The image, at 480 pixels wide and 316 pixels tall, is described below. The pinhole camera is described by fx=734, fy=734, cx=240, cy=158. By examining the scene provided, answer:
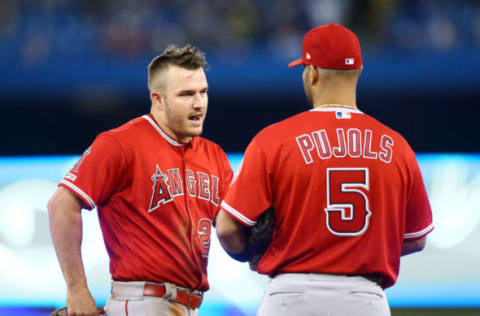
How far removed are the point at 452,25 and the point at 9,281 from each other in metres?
6.18

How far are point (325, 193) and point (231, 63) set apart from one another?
21.5 ft

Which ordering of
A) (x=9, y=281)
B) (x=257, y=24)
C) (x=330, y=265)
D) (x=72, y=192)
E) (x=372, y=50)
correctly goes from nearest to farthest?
1. (x=330, y=265)
2. (x=72, y=192)
3. (x=9, y=281)
4. (x=372, y=50)
5. (x=257, y=24)

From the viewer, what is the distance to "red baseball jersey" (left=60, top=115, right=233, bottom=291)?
10.6 feet

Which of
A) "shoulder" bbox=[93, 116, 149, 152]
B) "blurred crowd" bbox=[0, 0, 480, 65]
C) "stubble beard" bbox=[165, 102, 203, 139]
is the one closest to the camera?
"shoulder" bbox=[93, 116, 149, 152]

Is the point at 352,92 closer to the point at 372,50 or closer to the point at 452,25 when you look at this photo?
the point at 372,50

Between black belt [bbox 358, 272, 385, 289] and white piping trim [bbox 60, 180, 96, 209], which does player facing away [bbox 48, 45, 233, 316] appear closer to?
white piping trim [bbox 60, 180, 96, 209]

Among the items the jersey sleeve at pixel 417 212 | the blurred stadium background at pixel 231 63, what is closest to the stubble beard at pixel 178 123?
the jersey sleeve at pixel 417 212

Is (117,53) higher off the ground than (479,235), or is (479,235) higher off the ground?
(117,53)

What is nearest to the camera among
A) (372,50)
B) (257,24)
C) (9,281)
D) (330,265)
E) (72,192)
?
(330,265)

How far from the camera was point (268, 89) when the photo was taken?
30.2ft

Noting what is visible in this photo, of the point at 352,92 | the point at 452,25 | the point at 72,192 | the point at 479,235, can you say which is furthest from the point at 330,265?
the point at 452,25

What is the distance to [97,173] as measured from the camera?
319 cm

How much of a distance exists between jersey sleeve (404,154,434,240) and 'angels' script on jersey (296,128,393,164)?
20cm

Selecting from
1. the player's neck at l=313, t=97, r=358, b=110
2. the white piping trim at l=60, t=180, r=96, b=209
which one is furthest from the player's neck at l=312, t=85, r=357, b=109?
the white piping trim at l=60, t=180, r=96, b=209
